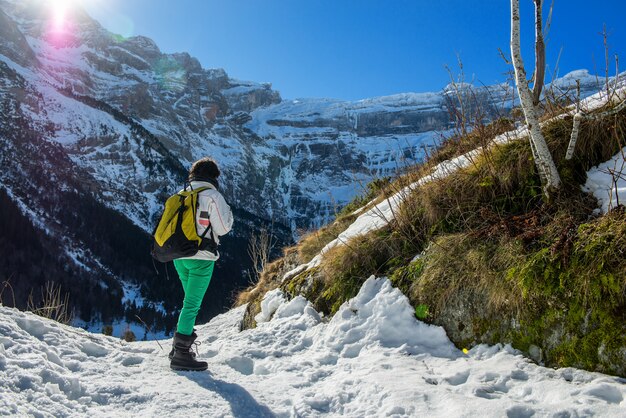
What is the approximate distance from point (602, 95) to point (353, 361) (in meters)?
4.91

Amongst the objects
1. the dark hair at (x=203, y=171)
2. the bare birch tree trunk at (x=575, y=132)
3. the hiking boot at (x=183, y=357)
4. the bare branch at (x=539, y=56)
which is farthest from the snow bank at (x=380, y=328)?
the bare branch at (x=539, y=56)

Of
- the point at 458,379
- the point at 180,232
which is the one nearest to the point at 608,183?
the point at 458,379

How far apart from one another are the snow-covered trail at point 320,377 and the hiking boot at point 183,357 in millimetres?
102

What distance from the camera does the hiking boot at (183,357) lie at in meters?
4.41

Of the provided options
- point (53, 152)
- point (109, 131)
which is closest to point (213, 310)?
point (53, 152)

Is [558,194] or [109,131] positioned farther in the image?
[109,131]

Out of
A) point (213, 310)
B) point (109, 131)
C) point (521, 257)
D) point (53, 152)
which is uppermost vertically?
point (109, 131)

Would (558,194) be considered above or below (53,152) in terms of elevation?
below

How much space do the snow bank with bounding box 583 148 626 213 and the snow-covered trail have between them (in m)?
1.74

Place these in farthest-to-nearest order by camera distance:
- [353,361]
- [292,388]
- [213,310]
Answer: [213,310], [353,361], [292,388]

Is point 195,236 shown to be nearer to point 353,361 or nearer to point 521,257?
point 353,361

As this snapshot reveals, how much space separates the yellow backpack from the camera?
4438mm

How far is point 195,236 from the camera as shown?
4.48 m

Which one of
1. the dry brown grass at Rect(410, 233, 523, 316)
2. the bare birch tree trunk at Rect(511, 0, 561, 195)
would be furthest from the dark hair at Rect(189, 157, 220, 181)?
the bare birch tree trunk at Rect(511, 0, 561, 195)
